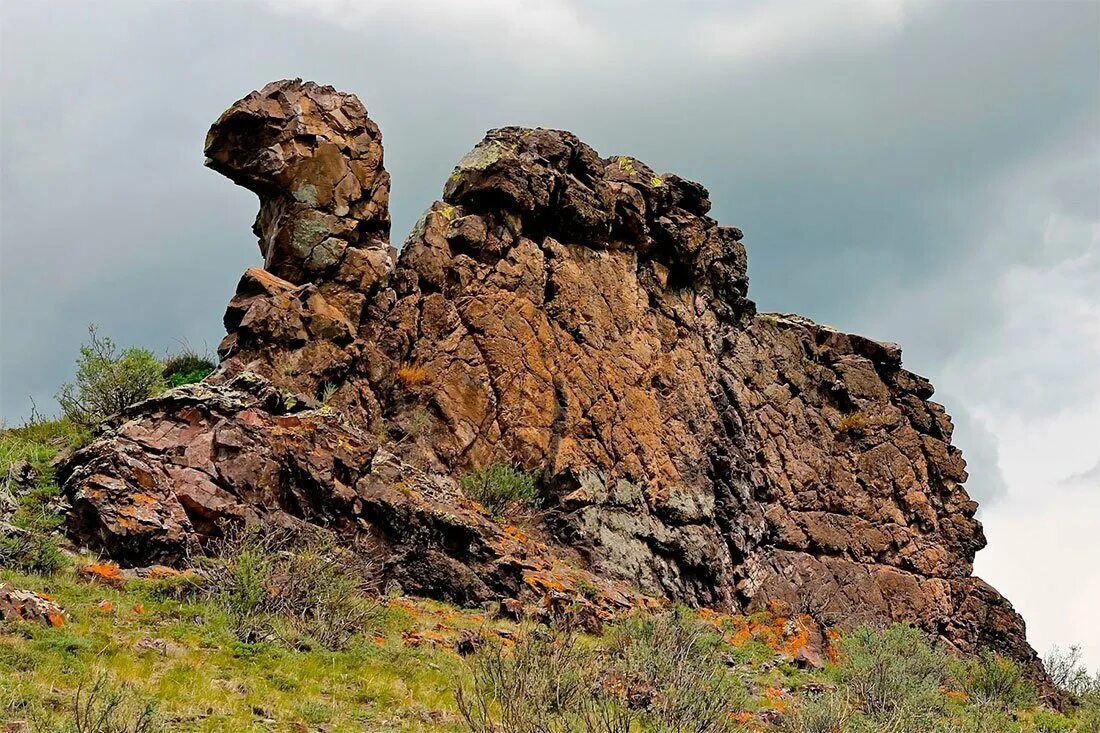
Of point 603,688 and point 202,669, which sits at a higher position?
point 603,688

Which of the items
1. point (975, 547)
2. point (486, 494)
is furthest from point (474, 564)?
point (975, 547)

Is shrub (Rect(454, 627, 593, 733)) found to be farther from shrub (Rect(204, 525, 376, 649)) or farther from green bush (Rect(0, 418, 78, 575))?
green bush (Rect(0, 418, 78, 575))

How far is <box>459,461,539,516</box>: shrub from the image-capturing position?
22.5 meters

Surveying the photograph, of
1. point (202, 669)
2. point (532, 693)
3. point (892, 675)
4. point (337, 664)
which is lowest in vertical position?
point (202, 669)

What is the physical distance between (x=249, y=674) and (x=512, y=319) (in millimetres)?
16252

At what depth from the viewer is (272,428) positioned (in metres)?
17.9

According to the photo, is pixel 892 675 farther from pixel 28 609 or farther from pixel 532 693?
pixel 28 609

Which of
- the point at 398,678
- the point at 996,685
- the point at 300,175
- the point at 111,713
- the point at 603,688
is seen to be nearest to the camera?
the point at 111,713

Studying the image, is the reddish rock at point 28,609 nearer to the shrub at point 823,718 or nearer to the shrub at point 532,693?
the shrub at point 532,693

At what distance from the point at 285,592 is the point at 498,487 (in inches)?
359

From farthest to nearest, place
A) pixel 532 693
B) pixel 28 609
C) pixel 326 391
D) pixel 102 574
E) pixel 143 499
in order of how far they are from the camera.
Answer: pixel 326 391 < pixel 143 499 < pixel 102 574 < pixel 28 609 < pixel 532 693

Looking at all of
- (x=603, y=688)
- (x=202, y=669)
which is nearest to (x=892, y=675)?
(x=603, y=688)

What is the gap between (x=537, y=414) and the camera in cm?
2545

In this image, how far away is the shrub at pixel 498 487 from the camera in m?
22.5
